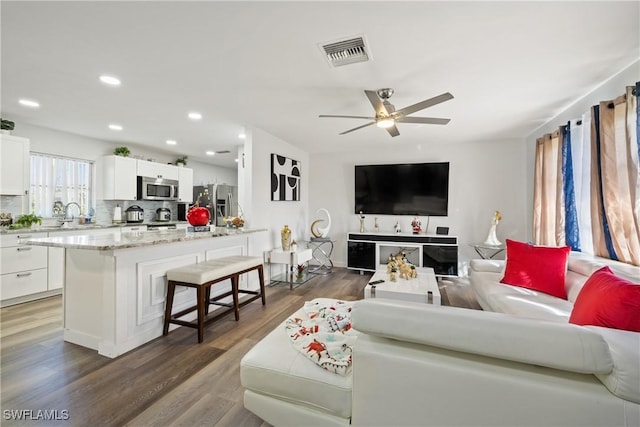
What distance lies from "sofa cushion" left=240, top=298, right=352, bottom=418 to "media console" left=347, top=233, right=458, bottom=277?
3.15m

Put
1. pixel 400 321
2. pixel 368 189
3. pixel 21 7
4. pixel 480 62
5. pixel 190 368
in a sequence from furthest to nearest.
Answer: pixel 368 189 < pixel 480 62 < pixel 190 368 < pixel 21 7 < pixel 400 321

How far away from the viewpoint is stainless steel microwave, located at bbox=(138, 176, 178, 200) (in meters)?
4.93

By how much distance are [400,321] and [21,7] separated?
108 inches

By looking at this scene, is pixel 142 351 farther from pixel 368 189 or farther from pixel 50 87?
pixel 368 189

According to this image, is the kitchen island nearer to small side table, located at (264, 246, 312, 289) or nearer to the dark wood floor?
the dark wood floor

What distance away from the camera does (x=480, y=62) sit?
2.16 metres

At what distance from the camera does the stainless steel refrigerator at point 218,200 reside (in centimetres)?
589

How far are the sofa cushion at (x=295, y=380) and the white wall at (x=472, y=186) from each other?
4285 millimetres

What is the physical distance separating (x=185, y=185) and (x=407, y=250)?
191 inches

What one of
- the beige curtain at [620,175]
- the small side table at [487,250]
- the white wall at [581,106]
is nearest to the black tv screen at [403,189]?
the small side table at [487,250]

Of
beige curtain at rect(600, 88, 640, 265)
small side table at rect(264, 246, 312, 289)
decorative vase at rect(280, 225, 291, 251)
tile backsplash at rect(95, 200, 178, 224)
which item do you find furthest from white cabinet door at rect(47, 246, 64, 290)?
beige curtain at rect(600, 88, 640, 265)

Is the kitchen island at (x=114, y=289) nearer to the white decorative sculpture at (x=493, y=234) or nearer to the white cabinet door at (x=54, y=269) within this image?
the white cabinet door at (x=54, y=269)

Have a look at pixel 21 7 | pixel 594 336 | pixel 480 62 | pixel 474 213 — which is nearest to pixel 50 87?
pixel 21 7

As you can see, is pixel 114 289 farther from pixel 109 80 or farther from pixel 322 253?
pixel 322 253
